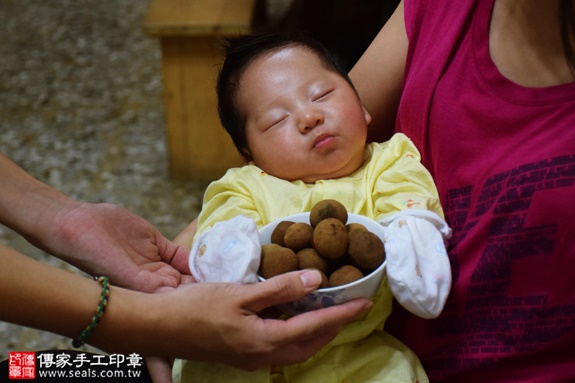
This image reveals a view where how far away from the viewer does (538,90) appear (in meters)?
0.86

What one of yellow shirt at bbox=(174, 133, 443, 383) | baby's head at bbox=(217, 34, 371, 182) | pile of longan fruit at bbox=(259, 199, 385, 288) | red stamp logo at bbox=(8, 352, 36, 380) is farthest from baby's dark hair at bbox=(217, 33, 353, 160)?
red stamp logo at bbox=(8, 352, 36, 380)

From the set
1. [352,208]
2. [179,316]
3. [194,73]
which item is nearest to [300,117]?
[352,208]

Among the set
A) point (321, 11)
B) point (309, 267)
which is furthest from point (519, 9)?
point (321, 11)

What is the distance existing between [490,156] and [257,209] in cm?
33

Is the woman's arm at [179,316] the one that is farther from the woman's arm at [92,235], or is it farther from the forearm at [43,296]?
the woman's arm at [92,235]

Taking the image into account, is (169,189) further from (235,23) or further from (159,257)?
(159,257)

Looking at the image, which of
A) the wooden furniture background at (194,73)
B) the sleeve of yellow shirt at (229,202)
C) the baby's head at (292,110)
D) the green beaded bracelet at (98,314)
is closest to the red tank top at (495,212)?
the baby's head at (292,110)

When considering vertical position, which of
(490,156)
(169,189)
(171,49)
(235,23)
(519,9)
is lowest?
(169,189)

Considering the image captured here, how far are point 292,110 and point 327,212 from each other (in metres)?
0.26

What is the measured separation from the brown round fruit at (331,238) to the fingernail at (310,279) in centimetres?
A: 4

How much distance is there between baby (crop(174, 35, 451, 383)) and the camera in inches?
33.0

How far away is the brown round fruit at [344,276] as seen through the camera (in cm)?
81

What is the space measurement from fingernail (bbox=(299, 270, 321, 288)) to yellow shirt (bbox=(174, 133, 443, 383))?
0.43 feet

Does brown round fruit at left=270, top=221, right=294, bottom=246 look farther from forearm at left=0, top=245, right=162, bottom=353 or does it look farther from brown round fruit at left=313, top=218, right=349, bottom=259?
forearm at left=0, top=245, right=162, bottom=353
